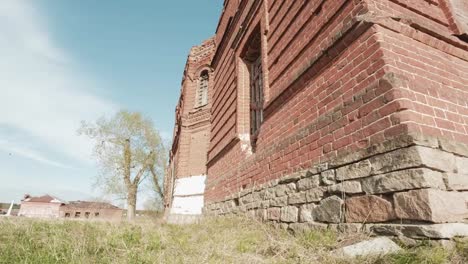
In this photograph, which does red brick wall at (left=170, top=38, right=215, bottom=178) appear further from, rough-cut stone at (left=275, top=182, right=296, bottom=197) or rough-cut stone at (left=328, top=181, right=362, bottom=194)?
rough-cut stone at (left=328, top=181, right=362, bottom=194)

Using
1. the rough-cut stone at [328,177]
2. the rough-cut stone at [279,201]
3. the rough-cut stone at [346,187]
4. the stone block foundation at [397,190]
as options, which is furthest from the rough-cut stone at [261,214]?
the rough-cut stone at [346,187]

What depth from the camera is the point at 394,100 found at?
8.36ft

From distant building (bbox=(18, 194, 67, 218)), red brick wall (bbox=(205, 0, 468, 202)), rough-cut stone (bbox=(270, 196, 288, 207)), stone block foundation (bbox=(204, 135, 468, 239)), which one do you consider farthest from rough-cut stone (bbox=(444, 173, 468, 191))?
distant building (bbox=(18, 194, 67, 218))

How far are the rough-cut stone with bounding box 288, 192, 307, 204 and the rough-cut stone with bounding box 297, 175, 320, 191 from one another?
76 mm

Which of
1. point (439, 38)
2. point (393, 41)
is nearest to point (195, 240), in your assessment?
point (393, 41)

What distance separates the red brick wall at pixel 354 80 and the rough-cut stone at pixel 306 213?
530mm

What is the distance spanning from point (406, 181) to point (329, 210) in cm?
97

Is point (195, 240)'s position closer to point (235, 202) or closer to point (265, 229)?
point (265, 229)

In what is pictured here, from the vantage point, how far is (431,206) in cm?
208

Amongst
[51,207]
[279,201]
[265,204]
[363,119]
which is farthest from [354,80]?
[51,207]

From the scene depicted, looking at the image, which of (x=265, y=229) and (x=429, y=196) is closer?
(x=429, y=196)

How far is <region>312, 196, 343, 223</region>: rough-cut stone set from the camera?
2925 mm

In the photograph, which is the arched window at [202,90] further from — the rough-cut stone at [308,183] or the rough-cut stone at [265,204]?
the rough-cut stone at [308,183]

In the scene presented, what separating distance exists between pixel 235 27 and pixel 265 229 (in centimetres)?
607
